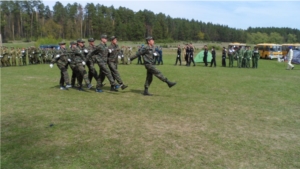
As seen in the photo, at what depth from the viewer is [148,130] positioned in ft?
20.5

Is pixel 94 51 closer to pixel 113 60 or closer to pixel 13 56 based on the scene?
pixel 113 60

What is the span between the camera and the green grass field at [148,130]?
477 centimetres

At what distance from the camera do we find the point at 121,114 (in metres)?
7.56

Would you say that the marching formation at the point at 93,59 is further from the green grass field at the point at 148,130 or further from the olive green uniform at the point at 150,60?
the green grass field at the point at 148,130

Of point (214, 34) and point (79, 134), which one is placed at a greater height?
point (214, 34)

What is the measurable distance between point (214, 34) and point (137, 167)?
127m

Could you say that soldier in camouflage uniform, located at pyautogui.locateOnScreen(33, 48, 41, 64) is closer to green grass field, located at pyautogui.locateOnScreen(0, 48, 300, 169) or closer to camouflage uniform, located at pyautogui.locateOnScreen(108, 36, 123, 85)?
green grass field, located at pyautogui.locateOnScreen(0, 48, 300, 169)

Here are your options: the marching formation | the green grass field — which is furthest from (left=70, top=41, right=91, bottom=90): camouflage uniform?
the green grass field

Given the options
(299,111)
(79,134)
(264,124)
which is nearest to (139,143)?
(79,134)

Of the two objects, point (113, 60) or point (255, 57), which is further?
point (255, 57)

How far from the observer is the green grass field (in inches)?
188

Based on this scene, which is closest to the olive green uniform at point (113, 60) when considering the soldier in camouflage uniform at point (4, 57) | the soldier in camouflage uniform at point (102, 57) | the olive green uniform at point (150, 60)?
the soldier in camouflage uniform at point (102, 57)

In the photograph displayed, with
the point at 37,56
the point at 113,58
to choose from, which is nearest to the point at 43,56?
the point at 37,56

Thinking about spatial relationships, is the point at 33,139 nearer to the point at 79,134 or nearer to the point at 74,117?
the point at 79,134
